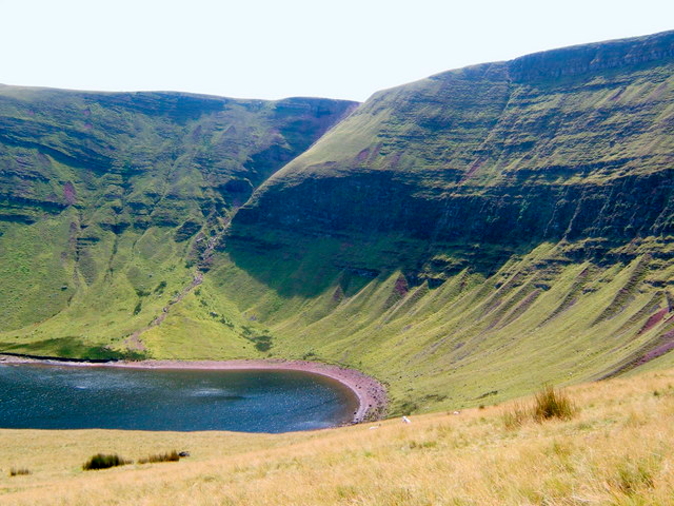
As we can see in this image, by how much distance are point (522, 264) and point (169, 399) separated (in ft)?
354

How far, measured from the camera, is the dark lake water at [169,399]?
334 ft

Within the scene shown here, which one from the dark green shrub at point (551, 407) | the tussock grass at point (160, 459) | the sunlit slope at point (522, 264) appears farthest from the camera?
the sunlit slope at point (522, 264)

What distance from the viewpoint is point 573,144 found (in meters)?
168

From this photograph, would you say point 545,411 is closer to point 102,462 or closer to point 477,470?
point 477,470

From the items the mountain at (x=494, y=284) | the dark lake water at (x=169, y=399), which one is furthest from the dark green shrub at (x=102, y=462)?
the mountain at (x=494, y=284)

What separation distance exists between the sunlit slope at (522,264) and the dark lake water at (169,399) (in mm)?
18148

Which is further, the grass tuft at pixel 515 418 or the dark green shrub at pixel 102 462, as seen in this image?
the dark green shrub at pixel 102 462

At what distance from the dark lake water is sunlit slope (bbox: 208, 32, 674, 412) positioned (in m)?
18.1

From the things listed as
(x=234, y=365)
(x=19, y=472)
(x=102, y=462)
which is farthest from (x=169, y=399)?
(x=102, y=462)

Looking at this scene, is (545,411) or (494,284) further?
(494,284)

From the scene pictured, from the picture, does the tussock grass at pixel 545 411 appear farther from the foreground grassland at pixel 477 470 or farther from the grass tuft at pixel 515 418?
the foreground grassland at pixel 477 470

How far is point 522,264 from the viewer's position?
490ft

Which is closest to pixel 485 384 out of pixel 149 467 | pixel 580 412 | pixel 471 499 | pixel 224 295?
pixel 149 467

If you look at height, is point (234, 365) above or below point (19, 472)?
below
